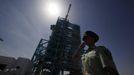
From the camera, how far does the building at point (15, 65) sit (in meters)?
12.3

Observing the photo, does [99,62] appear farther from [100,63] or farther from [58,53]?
[58,53]

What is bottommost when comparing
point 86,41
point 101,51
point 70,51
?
point 101,51

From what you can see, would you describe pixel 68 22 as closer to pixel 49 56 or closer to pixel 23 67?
pixel 49 56

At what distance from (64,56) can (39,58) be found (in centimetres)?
534

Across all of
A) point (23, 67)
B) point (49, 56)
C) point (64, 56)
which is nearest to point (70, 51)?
point (64, 56)

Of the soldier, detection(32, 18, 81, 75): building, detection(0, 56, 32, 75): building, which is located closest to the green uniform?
the soldier

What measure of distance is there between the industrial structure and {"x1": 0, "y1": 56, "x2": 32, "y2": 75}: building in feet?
7.64

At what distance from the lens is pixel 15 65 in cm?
1332

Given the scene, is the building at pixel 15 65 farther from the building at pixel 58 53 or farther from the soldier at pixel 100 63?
the soldier at pixel 100 63

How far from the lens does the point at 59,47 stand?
21.1 metres

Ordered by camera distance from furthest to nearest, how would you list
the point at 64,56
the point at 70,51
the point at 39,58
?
the point at 70,51
the point at 64,56
the point at 39,58

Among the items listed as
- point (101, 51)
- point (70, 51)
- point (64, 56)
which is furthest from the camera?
point (70, 51)

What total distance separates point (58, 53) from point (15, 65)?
868 centimetres

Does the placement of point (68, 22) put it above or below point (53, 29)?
above
